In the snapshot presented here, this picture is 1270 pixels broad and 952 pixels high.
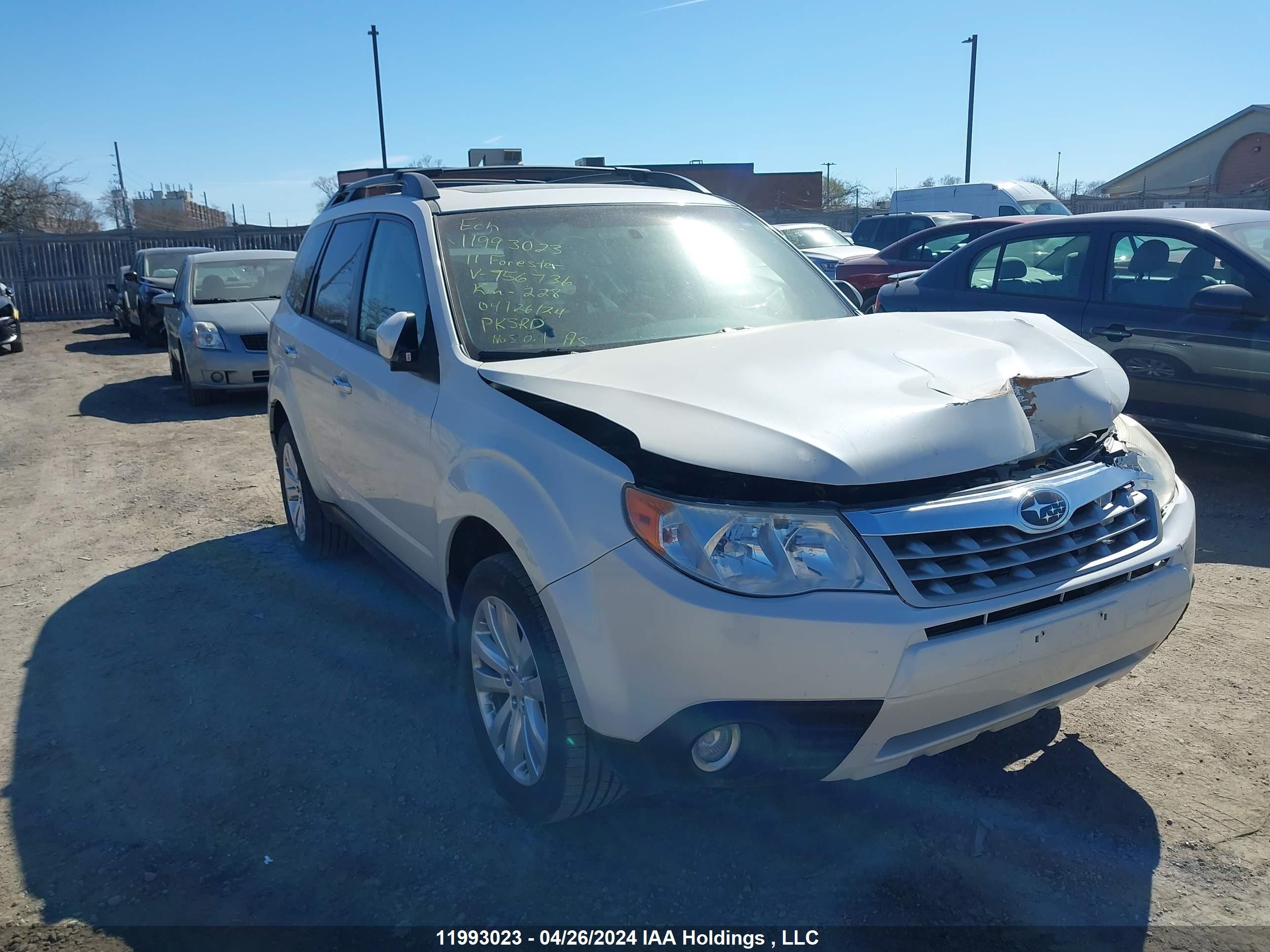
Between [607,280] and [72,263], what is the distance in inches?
968

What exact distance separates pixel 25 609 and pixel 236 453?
365 centimetres

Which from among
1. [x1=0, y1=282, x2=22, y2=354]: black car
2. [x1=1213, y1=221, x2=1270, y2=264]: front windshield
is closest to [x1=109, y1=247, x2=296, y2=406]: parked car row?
[x1=0, y1=282, x2=22, y2=354]: black car

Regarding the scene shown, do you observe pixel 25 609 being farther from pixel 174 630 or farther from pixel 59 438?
pixel 59 438

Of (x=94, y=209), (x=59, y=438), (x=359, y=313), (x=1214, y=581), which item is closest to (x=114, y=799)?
(x=359, y=313)

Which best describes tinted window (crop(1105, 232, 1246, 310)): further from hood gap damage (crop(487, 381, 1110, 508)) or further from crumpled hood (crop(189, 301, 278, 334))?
crumpled hood (crop(189, 301, 278, 334))

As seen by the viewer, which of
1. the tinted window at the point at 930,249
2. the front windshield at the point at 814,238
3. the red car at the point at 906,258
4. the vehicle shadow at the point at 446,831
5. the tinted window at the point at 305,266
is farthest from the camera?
the front windshield at the point at 814,238

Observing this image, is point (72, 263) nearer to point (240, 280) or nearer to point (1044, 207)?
point (240, 280)

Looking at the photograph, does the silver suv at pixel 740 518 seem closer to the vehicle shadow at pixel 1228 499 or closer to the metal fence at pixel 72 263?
the vehicle shadow at pixel 1228 499

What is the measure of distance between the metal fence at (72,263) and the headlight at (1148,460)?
2296 cm

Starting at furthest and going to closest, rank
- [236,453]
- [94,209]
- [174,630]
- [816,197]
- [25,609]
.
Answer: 1. [94,209]
2. [816,197]
3. [236,453]
4. [25,609]
5. [174,630]

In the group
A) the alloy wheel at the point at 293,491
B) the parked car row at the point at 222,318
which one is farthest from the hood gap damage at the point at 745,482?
the parked car row at the point at 222,318

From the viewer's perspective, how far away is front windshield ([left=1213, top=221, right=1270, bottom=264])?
19.5ft

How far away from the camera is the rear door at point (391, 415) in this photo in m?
3.42

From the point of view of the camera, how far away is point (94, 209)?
6088cm
